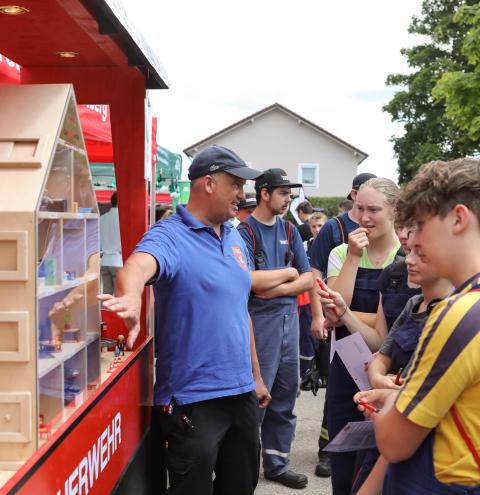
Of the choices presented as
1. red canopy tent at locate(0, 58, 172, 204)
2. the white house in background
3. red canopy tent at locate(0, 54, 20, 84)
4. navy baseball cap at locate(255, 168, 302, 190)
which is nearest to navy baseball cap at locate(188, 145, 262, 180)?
navy baseball cap at locate(255, 168, 302, 190)

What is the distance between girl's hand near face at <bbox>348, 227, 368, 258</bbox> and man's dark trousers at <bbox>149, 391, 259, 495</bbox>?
86cm

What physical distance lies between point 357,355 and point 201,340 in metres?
0.69

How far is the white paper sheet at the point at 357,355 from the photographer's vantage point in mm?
2932

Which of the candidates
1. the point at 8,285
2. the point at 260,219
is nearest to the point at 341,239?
the point at 260,219

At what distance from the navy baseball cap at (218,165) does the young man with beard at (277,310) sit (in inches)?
52.8

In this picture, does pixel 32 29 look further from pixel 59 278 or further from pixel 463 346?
pixel 463 346

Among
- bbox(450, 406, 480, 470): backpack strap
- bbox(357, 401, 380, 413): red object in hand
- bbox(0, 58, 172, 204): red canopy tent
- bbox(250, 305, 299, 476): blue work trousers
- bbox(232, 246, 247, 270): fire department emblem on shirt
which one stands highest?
bbox(0, 58, 172, 204): red canopy tent

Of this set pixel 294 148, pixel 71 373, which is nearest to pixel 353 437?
pixel 71 373

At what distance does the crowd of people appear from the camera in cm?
158

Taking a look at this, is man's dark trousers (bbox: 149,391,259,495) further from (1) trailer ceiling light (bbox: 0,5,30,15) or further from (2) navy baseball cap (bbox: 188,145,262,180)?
(1) trailer ceiling light (bbox: 0,5,30,15)

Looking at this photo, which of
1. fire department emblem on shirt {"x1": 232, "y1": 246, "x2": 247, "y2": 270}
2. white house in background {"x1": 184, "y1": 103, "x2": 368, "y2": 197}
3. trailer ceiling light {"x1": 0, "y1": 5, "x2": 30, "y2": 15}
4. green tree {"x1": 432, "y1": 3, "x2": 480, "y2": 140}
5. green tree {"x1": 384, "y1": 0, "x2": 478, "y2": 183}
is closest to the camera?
trailer ceiling light {"x1": 0, "y1": 5, "x2": 30, "y2": 15}

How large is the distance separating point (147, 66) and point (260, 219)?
1.61 metres

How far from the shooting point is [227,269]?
3.08 m

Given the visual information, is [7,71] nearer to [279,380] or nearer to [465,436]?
[279,380]
